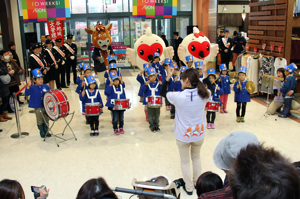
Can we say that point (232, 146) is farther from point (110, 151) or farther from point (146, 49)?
point (146, 49)

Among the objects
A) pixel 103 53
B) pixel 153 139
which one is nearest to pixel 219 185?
pixel 153 139

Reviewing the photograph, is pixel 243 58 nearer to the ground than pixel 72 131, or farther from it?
farther from it

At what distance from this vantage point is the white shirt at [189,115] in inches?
135

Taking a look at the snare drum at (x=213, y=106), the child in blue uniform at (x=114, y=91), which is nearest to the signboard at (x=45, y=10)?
the child in blue uniform at (x=114, y=91)

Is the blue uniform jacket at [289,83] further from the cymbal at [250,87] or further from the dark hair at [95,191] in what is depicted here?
the dark hair at [95,191]

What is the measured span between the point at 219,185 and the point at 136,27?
40.2 feet

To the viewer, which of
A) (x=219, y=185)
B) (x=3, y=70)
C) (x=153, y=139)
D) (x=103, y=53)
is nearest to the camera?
(x=219, y=185)

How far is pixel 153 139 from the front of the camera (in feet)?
18.5

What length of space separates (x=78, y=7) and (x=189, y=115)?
11462 millimetres

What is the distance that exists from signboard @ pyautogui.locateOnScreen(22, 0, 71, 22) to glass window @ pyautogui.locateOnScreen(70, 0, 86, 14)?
195 inches

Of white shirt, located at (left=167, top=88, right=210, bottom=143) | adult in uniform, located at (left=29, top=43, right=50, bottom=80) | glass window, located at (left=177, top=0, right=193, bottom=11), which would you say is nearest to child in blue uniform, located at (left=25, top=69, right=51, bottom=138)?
adult in uniform, located at (left=29, top=43, right=50, bottom=80)

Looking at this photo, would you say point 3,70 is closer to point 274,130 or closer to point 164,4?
point 164,4

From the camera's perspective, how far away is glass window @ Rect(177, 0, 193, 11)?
13859 mm

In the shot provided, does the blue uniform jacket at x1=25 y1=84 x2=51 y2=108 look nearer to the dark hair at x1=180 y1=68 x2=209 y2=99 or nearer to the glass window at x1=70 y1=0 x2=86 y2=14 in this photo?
the dark hair at x1=180 y1=68 x2=209 y2=99
